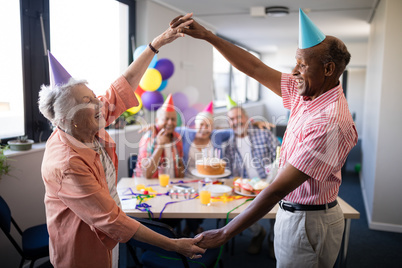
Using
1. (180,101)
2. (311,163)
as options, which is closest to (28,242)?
(311,163)

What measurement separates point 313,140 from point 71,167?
2.94 feet

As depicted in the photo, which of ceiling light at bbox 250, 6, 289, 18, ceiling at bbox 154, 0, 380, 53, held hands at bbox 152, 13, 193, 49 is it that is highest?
ceiling at bbox 154, 0, 380, 53

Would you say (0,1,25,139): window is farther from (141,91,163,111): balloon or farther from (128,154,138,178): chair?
(141,91,163,111): balloon

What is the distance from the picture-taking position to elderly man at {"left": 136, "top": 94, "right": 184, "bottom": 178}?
112 inches

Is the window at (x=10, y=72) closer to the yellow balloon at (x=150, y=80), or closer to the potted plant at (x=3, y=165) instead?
the potted plant at (x=3, y=165)

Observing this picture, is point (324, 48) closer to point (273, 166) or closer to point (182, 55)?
point (273, 166)

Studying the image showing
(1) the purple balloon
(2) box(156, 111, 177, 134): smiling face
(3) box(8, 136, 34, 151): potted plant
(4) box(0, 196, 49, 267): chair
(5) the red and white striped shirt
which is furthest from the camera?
(1) the purple balloon

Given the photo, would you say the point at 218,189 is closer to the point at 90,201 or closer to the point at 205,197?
the point at 205,197

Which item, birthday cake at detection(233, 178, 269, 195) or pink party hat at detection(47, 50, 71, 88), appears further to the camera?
birthday cake at detection(233, 178, 269, 195)

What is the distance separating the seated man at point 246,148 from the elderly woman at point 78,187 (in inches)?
68.5

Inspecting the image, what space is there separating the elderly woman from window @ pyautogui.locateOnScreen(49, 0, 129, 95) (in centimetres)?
192

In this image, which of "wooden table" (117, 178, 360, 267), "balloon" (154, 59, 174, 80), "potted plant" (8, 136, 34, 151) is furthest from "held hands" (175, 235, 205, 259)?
"balloon" (154, 59, 174, 80)

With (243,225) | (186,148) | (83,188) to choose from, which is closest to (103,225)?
(83,188)

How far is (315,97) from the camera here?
4.44 feet
